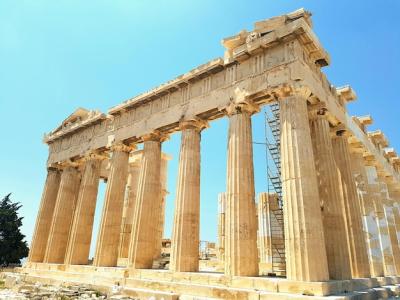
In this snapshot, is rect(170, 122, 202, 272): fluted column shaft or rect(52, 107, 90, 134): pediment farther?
rect(52, 107, 90, 134): pediment

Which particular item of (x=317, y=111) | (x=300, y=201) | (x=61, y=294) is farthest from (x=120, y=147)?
(x=300, y=201)

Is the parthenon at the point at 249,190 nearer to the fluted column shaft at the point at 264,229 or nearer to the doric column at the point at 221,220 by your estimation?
the fluted column shaft at the point at 264,229

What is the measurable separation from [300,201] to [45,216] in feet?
67.9

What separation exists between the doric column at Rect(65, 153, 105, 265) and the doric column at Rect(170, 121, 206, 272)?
8334 mm

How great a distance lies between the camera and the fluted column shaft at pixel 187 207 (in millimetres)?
13625

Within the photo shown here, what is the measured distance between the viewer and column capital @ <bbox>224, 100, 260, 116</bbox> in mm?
13820

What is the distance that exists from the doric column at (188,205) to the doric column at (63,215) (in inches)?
457

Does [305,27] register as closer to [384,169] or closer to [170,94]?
[170,94]

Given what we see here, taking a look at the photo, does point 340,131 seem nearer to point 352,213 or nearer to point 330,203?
point 352,213

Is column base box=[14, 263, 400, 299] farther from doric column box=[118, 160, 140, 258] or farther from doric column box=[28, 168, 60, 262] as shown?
doric column box=[118, 160, 140, 258]

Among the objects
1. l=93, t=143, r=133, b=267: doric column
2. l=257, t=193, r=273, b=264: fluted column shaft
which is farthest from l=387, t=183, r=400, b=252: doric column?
l=93, t=143, r=133, b=267: doric column

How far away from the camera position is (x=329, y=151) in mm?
13469

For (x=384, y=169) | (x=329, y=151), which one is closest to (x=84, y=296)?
(x=329, y=151)

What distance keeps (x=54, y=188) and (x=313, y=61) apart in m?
21.3
